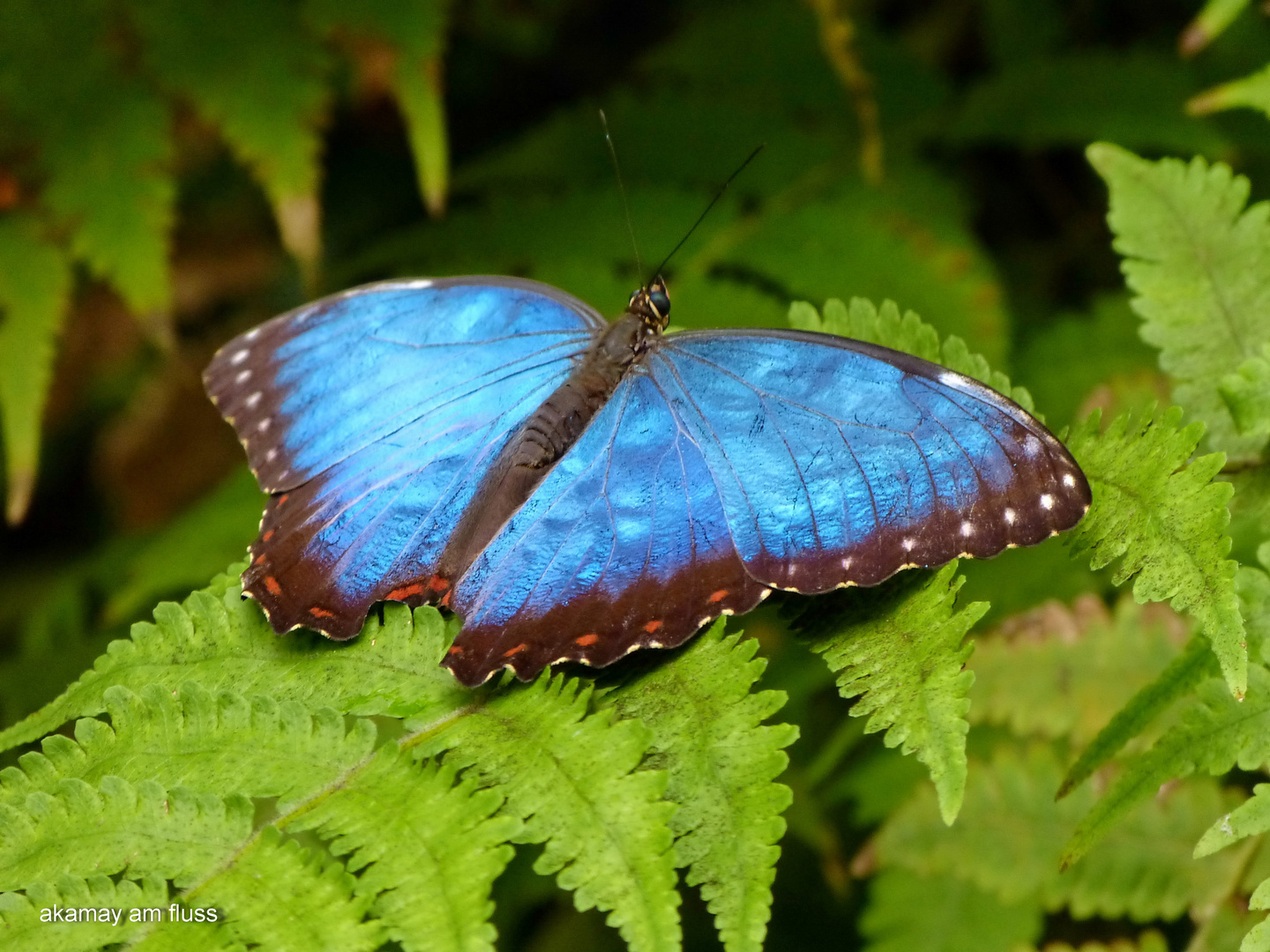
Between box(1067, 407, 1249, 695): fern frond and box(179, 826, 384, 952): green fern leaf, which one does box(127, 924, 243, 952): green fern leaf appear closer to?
box(179, 826, 384, 952): green fern leaf

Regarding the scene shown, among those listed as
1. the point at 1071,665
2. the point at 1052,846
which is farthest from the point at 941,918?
the point at 1071,665

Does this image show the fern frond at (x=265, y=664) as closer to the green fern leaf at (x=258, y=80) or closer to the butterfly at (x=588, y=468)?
the butterfly at (x=588, y=468)

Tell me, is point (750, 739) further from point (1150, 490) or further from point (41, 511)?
point (41, 511)

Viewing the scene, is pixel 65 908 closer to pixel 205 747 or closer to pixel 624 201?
pixel 205 747

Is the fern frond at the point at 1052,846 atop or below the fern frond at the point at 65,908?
below

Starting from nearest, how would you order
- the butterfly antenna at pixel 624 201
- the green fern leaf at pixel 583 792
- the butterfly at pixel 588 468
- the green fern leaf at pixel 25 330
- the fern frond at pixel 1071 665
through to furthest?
the green fern leaf at pixel 583 792 → the butterfly at pixel 588 468 → the fern frond at pixel 1071 665 → the green fern leaf at pixel 25 330 → the butterfly antenna at pixel 624 201

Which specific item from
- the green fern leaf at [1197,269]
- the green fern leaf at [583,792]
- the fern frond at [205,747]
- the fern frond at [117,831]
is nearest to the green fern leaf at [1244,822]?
the green fern leaf at [1197,269]
